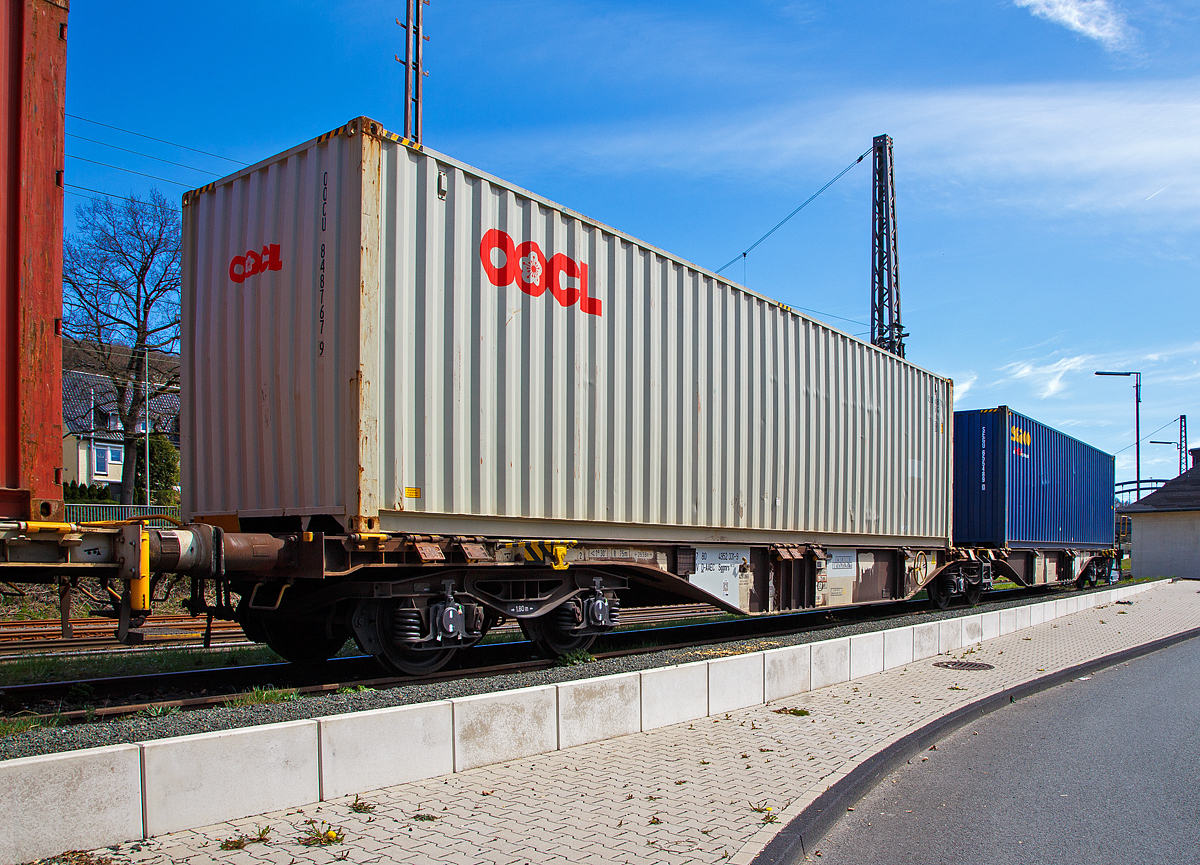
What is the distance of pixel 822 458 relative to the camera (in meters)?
11.0

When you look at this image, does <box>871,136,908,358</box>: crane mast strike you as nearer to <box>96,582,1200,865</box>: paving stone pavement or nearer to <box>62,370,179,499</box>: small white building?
<box>96,582,1200,865</box>: paving stone pavement

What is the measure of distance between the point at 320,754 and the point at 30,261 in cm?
305

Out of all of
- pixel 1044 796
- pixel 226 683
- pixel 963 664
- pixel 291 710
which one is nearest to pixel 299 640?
pixel 226 683

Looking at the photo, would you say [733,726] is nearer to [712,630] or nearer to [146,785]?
[146,785]

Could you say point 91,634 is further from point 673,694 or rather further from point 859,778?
point 859,778

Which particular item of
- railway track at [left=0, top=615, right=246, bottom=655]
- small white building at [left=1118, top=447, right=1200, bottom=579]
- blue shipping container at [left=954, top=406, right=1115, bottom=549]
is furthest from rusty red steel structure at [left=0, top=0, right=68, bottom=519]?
small white building at [left=1118, top=447, right=1200, bottom=579]

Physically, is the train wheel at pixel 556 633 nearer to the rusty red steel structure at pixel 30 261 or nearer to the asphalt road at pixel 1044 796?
the asphalt road at pixel 1044 796

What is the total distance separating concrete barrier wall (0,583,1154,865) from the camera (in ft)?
10.9

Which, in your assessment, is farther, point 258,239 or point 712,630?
point 712,630

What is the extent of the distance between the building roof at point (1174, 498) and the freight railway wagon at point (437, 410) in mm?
36201

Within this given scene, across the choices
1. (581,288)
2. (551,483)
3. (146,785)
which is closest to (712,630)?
(551,483)

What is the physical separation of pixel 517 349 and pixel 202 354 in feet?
9.15

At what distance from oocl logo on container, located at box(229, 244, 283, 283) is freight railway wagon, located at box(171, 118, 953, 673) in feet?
0.07

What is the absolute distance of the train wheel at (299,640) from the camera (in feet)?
24.7
